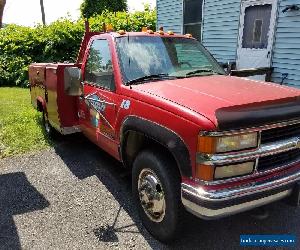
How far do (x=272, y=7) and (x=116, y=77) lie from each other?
6184mm

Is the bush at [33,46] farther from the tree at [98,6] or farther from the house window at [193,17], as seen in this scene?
the tree at [98,6]

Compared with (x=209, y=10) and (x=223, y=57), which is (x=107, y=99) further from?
(x=209, y=10)

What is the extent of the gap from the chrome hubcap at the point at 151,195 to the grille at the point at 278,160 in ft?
3.11

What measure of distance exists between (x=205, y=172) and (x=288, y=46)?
6.67 m

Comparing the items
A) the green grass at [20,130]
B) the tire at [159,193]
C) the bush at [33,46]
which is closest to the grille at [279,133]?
the tire at [159,193]

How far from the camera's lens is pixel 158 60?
4105 mm

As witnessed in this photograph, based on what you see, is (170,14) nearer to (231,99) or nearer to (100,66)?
(100,66)

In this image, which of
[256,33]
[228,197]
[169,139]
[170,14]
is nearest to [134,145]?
[169,139]

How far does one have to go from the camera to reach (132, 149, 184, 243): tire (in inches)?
121

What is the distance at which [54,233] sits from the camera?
3576mm

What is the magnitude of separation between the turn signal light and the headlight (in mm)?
128

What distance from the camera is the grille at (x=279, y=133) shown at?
9.57ft

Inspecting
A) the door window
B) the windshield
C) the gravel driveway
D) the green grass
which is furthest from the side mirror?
the door window

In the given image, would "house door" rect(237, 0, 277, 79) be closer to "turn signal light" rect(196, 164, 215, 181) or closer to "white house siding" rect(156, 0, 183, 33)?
"white house siding" rect(156, 0, 183, 33)
